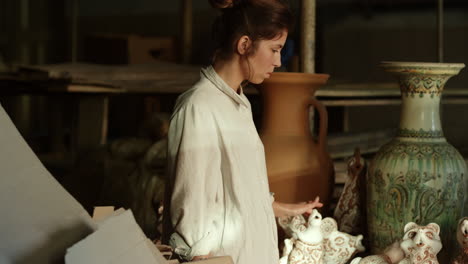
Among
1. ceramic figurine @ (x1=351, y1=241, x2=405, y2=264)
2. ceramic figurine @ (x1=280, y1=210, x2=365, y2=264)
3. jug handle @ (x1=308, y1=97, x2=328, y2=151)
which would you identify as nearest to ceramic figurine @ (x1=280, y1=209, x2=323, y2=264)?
ceramic figurine @ (x1=280, y1=210, x2=365, y2=264)

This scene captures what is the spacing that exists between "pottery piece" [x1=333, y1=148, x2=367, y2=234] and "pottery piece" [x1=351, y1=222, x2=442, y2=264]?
41 centimetres

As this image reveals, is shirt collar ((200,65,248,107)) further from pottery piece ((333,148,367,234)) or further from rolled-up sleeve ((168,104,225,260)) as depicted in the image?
pottery piece ((333,148,367,234))

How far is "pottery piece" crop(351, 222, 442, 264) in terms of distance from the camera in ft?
8.76

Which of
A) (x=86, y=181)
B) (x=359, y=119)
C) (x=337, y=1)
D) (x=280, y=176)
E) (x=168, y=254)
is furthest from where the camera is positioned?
(x=337, y=1)

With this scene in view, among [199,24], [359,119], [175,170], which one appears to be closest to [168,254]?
[175,170]

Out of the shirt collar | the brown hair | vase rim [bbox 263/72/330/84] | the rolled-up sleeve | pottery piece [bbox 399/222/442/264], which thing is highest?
the brown hair

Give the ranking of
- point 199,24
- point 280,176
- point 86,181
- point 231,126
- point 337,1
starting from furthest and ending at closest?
point 199,24 → point 337,1 → point 86,181 → point 280,176 → point 231,126

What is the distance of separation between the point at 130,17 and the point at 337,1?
2.59 metres

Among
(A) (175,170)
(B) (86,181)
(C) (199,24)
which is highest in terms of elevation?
(C) (199,24)

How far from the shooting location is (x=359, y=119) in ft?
24.4

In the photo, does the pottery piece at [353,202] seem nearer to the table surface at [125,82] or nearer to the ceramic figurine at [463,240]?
the ceramic figurine at [463,240]

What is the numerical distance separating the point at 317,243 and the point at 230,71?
0.86 m

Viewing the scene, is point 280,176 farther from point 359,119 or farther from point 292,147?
point 359,119

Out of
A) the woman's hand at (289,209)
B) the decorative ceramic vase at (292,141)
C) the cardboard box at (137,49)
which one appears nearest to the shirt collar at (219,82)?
the woman's hand at (289,209)
